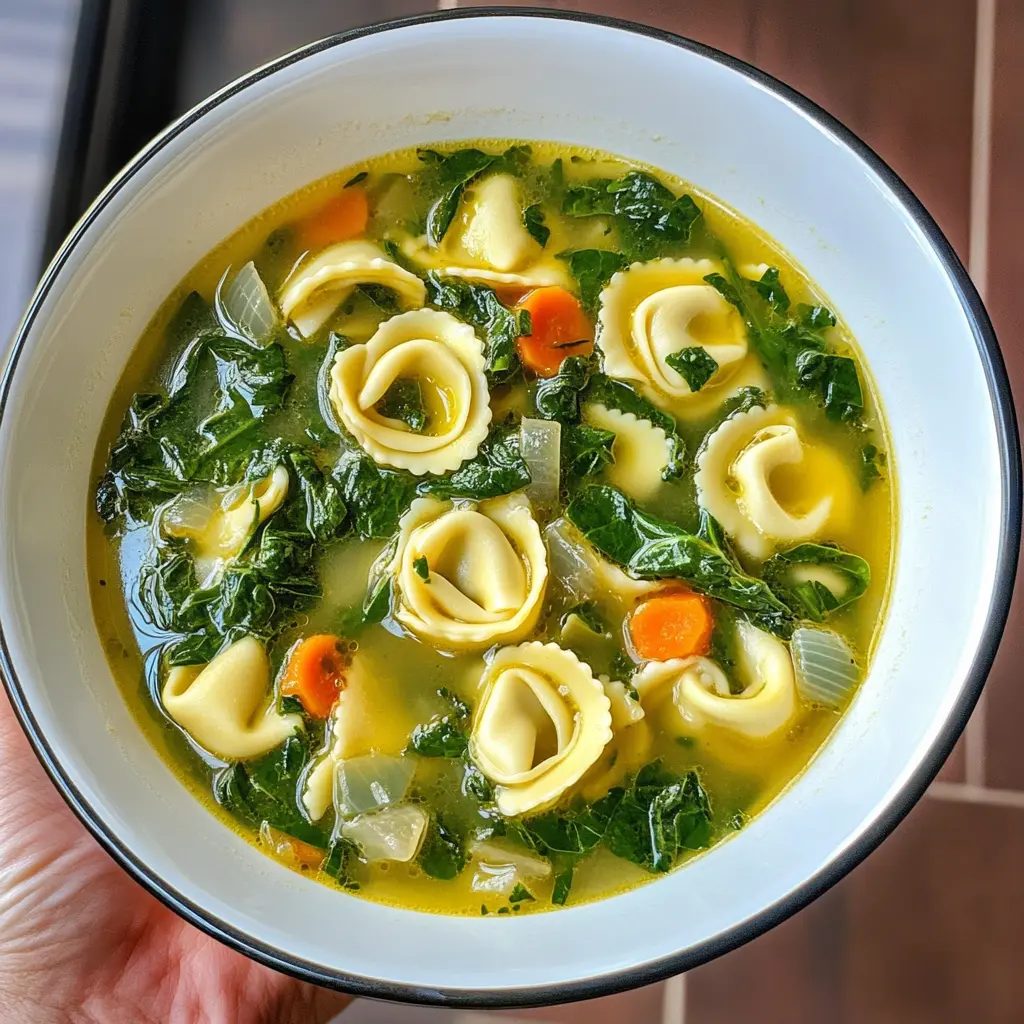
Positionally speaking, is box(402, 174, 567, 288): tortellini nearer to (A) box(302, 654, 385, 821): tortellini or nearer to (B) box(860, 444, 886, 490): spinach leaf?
(B) box(860, 444, 886, 490): spinach leaf

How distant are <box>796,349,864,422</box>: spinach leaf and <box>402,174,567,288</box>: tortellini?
729 millimetres

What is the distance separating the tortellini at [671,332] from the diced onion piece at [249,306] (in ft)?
3.05

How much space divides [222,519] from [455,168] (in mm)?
1225

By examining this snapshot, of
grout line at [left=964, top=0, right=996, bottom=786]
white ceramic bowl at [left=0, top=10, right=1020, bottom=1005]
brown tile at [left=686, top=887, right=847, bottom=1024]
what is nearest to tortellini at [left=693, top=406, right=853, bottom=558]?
white ceramic bowl at [left=0, top=10, right=1020, bottom=1005]

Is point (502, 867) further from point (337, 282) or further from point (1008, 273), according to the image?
point (1008, 273)

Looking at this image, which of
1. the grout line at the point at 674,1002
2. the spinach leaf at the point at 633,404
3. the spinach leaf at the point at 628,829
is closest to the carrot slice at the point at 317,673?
the spinach leaf at the point at 628,829

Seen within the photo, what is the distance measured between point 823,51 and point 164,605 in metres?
2.88

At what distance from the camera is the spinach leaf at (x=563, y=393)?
2.79 metres

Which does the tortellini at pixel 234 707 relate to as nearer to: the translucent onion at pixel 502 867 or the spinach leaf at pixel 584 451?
the translucent onion at pixel 502 867

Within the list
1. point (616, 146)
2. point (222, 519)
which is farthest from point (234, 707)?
point (616, 146)

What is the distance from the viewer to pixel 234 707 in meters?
2.61

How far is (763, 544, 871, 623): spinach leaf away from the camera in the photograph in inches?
108

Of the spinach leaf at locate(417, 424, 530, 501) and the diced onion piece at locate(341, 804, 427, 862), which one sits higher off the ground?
the spinach leaf at locate(417, 424, 530, 501)

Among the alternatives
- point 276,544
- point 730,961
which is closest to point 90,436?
point 276,544
